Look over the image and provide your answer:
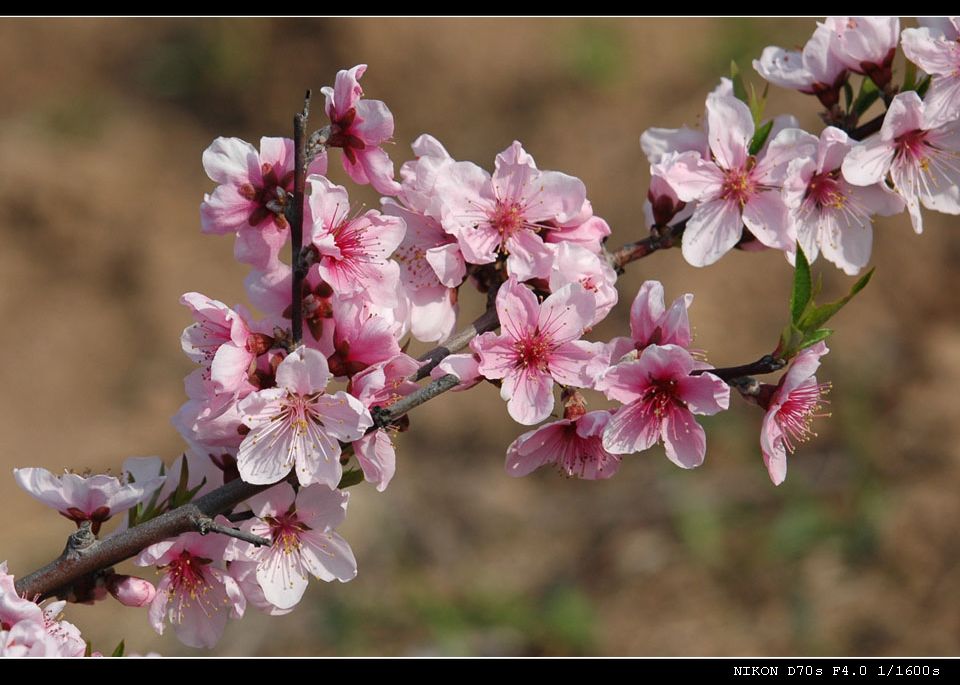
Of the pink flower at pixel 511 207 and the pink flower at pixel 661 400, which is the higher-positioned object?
the pink flower at pixel 511 207

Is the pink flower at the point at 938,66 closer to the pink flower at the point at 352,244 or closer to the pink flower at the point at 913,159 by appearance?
the pink flower at the point at 913,159

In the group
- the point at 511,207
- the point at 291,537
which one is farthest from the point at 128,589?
the point at 511,207

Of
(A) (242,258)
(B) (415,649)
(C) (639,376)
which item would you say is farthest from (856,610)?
(A) (242,258)

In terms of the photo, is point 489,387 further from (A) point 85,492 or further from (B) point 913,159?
(A) point 85,492

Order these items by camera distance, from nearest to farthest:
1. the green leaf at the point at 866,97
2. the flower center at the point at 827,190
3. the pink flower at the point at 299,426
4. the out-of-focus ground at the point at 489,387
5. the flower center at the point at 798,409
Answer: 1. the pink flower at the point at 299,426
2. the flower center at the point at 798,409
3. the flower center at the point at 827,190
4. the green leaf at the point at 866,97
5. the out-of-focus ground at the point at 489,387

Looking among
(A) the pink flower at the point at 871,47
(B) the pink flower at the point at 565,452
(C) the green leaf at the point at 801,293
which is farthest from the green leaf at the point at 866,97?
(B) the pink flower at the point at 565,452

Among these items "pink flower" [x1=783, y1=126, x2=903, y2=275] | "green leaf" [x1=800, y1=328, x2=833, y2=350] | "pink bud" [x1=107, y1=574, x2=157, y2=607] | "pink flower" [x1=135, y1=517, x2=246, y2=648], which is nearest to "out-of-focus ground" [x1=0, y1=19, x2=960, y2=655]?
"pink flower" [x1=135, y1=517, x2=246, y2=648]
